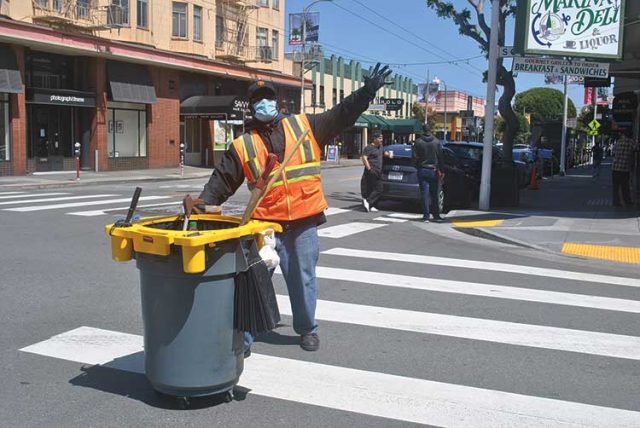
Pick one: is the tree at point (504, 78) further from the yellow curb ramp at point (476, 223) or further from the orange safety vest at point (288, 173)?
the orange safety vest at point (288, 173)

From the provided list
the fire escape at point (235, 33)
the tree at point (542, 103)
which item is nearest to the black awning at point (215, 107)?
the fire escape at point (235, 33)

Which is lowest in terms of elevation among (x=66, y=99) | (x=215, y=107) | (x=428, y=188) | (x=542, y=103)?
(x=428, y=188)

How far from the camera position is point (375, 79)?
4699mm

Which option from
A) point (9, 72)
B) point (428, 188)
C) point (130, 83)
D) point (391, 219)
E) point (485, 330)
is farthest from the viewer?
point (130, 83)

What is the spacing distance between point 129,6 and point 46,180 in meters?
10.8

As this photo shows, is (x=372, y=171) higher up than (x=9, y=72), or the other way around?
(x=9, y=72)

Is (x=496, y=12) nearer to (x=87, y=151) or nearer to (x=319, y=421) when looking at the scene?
(x=319, y=421)

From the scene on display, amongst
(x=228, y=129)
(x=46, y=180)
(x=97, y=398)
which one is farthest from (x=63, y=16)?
(x=97, y=398)

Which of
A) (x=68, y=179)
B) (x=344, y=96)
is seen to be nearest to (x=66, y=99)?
(x=68, y=179)

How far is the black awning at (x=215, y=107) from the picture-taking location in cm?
3309

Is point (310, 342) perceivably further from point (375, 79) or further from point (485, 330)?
point (375, 79)

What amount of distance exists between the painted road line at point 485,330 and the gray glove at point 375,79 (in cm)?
230

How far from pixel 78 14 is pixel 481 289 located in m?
24.1

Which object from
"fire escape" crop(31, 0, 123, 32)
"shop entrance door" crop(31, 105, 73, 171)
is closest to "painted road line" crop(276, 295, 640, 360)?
"fire escape" crop(31, 0, 123, 32)
